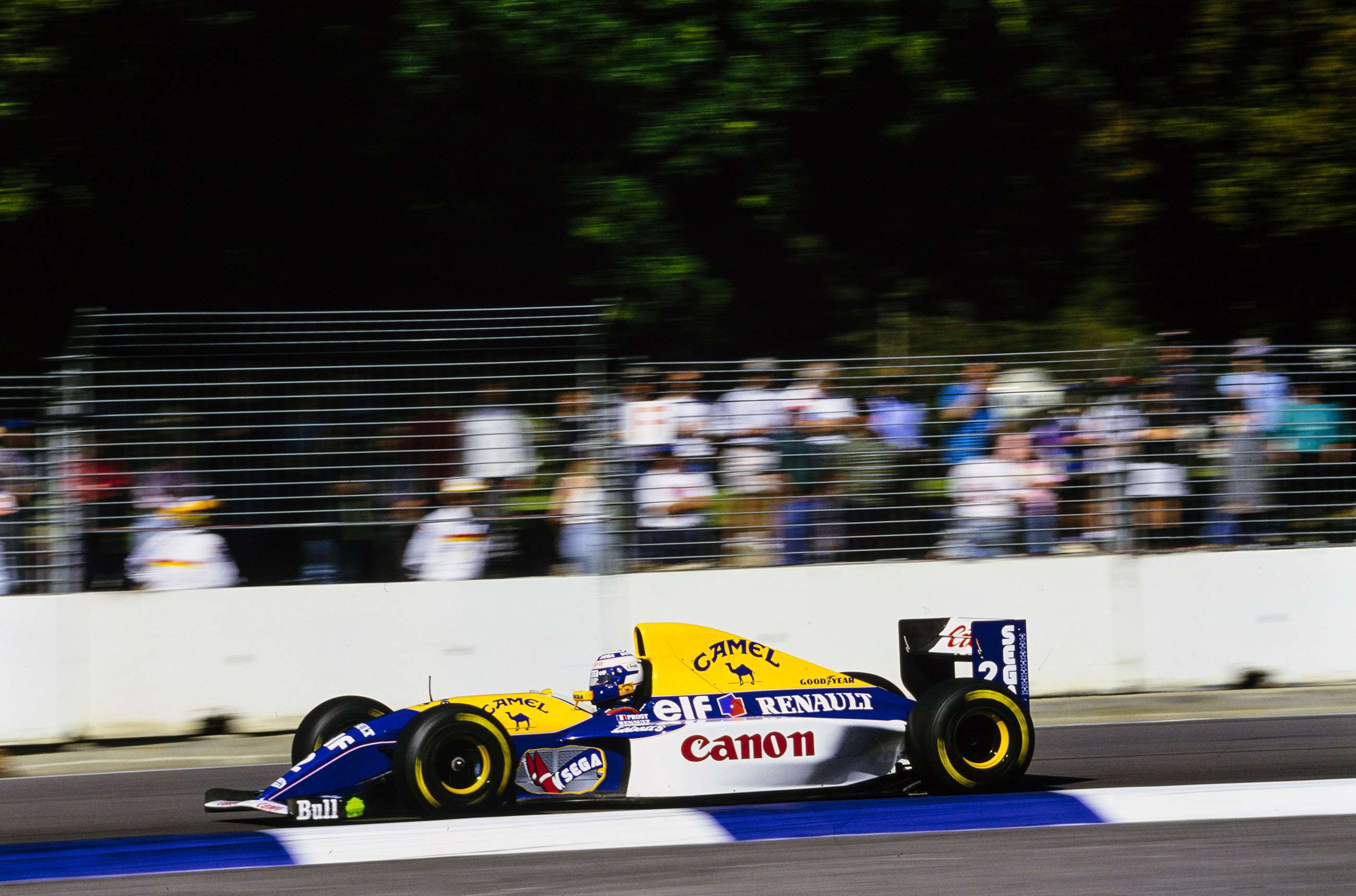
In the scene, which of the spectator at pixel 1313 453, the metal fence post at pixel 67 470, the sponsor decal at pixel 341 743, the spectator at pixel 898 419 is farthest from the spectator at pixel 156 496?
the spectator at pixel 1313 453

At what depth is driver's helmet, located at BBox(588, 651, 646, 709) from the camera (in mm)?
5793

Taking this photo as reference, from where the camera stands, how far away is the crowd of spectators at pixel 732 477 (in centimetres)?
825

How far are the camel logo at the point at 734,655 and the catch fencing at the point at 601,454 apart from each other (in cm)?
259

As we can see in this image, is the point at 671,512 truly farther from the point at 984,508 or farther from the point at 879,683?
the point at 879,683

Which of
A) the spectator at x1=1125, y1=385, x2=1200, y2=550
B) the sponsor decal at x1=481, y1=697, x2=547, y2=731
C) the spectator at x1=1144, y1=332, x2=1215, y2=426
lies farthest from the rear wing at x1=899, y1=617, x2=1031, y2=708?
the spectator at x1=1144, y1=332, x2=1215, y2=426

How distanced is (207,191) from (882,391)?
5.39m

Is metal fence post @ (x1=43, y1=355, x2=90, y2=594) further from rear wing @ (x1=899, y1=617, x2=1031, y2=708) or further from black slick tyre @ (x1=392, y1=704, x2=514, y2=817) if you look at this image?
rear wing @ (x1=899, y1=617, x2=1031, y2=708)

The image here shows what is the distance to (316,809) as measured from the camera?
5426 millimetres

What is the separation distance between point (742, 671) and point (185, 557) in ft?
12.4

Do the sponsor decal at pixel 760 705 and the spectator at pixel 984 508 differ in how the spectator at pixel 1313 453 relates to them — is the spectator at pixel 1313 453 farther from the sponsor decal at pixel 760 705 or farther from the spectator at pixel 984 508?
the sponsor decal at pixel 760 705

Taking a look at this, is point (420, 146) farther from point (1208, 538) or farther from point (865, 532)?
point (1208, 538)

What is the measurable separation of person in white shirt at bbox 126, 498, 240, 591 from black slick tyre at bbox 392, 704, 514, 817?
3.16 meters

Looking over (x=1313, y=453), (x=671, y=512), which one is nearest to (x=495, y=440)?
(x=671, y=512)

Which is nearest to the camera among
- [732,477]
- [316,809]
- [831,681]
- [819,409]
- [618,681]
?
[316,809]
